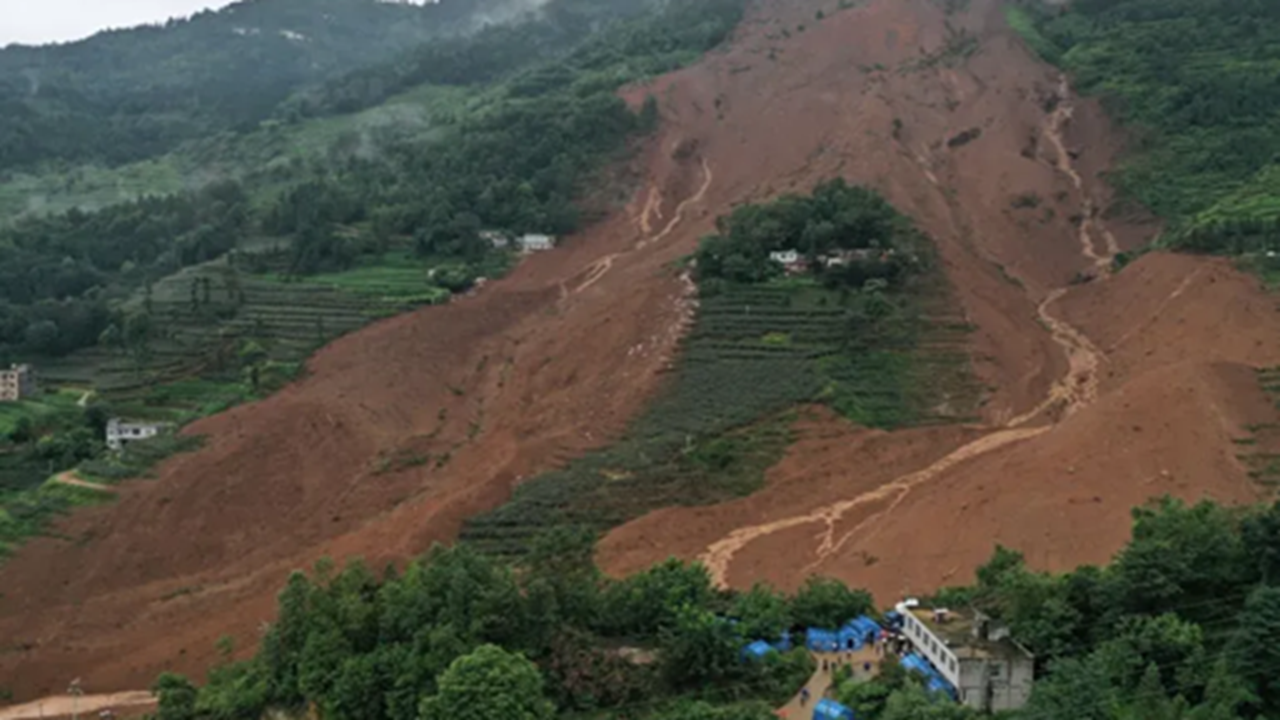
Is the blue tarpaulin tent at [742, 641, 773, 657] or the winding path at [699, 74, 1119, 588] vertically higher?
the blue tarpaulin tent at [742, 641, 773, 657]

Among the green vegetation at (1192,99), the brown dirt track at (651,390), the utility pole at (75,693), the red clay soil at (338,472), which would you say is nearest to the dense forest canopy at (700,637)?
the brown dirt track at (651,390)

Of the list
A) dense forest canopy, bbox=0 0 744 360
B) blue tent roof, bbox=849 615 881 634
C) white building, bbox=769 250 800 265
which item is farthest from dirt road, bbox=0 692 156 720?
white building, bbox=769 250 800 265

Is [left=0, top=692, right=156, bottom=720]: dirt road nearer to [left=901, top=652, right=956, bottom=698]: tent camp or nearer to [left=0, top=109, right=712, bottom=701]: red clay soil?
[left=0, top=109, right=712, bottom=701]: red clay soil

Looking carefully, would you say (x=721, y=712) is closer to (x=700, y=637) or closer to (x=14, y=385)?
(x=700, y=637)

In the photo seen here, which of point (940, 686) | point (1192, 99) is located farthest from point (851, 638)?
point (1192, 99)

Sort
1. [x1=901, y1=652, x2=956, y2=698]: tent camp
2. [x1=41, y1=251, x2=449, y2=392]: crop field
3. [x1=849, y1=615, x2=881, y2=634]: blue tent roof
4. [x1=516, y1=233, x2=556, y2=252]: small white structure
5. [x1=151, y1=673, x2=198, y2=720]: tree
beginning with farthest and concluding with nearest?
[x1=516, y1=233, x2=556, y2=252]: small white structure < [x1=41, y1=251, x2=449, y2=392]: crop field < [x1=151, y1=673, x2=198, y2=720]: tree < [x1=849, y1=615, x2=881, y2=634]: blue tent roof < [x1=901, y1=652, x2=956, y2=698]: tent camp

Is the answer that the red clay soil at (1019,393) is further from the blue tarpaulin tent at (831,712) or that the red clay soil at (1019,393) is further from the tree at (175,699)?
the tree at (175,699)

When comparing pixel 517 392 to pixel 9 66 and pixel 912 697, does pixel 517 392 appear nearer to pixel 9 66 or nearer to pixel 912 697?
pixel 912 697
